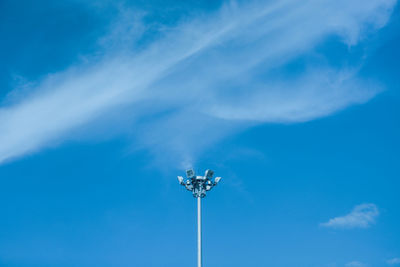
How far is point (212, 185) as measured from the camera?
26688 millimetres

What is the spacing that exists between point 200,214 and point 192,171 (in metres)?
2.69

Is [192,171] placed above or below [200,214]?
above

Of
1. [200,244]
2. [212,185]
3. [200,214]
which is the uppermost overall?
[212,185]

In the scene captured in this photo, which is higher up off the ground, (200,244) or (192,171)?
(192,171)

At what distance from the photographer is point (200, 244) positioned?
82.3ft

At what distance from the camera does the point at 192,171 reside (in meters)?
26.5

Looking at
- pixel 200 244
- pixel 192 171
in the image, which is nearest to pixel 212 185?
pixel 192 171

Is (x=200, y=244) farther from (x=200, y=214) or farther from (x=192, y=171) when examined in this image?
(x=192, y=171)

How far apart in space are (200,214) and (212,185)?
6.38 feet

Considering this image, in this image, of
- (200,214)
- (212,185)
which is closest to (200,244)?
(200,214)

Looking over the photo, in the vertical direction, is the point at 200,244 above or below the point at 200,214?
below

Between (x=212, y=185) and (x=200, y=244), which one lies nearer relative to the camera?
(x=200, y=244)

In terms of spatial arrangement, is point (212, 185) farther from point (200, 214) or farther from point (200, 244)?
point (200, 244)

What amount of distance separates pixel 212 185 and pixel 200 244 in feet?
12.2
